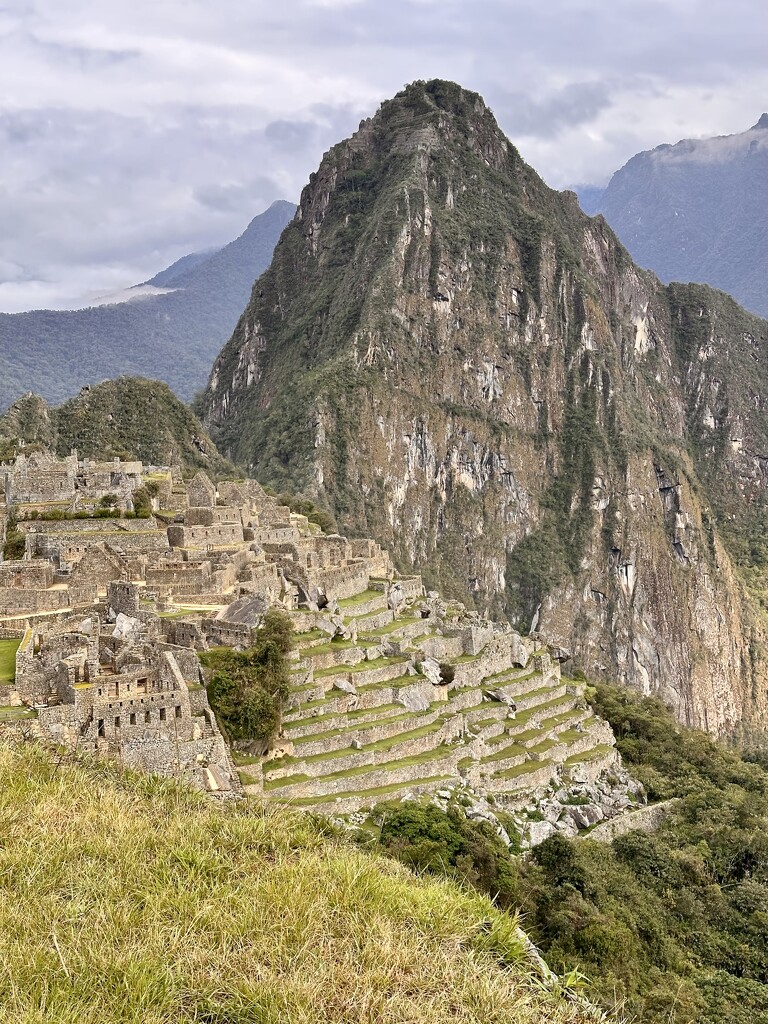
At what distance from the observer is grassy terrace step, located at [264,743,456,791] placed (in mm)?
22703

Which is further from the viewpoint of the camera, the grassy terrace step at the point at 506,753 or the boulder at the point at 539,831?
the grassy terrace step at the point at 506,753

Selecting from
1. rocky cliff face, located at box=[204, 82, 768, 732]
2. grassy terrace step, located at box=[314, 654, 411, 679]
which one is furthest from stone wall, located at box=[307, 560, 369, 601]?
rocky cliff face, located at box=[204, 82, 768, 732]

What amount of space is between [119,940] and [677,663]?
14331 centimetres

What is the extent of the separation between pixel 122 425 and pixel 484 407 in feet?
221

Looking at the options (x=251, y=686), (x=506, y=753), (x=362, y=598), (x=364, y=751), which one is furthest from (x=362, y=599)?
(x=251, y=686)

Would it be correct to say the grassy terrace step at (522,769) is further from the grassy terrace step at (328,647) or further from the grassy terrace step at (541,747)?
the grassy terrace step at (328,647)

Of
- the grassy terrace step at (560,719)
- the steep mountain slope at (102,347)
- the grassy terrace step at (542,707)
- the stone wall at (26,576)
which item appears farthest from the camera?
the steep mountain slope at (102,347)

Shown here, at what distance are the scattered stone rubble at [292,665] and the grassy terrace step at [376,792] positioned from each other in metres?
0.07

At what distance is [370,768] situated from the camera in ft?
83.2

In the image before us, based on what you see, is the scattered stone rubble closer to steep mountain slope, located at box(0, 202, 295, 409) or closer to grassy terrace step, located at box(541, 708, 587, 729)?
grassy terrace step, located at box(541, 708, 587, 729)

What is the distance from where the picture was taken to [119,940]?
7.23 meters

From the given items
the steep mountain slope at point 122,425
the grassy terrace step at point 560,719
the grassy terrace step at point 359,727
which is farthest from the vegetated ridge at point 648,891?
the steep mountain slope at point 122,425

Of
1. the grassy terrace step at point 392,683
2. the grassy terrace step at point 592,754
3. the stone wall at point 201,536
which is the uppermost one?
the stone wall at point 201,536

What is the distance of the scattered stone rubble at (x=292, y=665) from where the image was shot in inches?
750
